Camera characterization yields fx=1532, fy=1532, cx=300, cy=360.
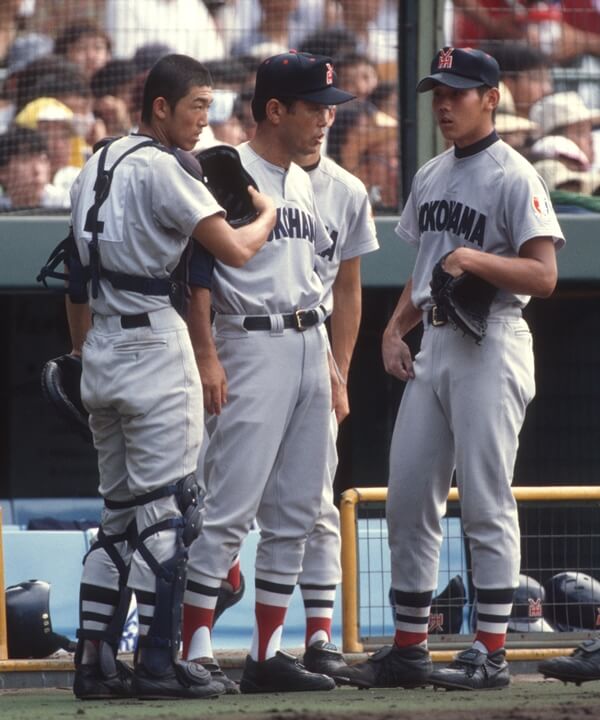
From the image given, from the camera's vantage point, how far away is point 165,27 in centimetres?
893

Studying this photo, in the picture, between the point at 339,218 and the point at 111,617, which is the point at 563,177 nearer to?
the point at 339,218

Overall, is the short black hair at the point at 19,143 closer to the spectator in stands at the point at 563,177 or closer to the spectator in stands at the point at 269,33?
the spectator in stands at the point at 269,33

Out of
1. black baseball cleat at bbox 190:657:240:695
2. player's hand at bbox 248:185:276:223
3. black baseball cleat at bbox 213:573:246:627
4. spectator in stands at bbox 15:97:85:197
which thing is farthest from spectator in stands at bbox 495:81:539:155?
black baseball cleat at bbox 190:657:240:695

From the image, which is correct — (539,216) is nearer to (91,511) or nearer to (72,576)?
(72,576)

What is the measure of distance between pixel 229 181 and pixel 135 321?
0.62 metres

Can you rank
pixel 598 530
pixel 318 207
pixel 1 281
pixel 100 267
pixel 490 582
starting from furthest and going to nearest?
pixel 1 281 → pixel 598 530 → pixel 318 207 → pixel 490 582 → pixel 100 267

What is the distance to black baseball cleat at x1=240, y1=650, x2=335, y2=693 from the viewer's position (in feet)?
15.6

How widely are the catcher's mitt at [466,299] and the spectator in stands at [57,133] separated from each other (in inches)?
177

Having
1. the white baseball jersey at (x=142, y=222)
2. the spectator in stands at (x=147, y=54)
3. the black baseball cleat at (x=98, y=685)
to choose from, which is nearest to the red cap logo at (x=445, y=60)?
the white baseball jersey at (x=142, y=222)

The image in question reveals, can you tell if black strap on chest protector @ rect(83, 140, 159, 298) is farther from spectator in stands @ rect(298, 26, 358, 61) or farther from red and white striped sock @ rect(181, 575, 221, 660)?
spectator in stands @ rect(298, 26, 358, 61)

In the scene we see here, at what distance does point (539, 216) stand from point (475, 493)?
0.87 metres

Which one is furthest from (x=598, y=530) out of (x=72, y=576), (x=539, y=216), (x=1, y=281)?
(x=1, y=281)

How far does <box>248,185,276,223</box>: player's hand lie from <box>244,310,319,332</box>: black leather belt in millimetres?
372

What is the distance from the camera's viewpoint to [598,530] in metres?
7.37
